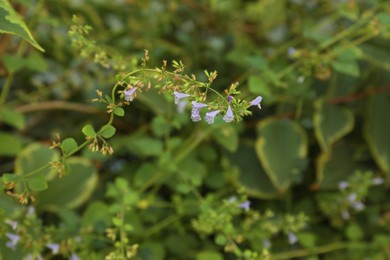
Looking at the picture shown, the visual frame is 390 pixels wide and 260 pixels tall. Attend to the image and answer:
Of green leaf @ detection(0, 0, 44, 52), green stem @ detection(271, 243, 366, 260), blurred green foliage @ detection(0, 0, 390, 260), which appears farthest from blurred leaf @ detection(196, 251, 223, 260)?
green leaf @ detection(0, 0, 44, 52)

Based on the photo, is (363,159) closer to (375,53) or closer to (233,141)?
(375,53)

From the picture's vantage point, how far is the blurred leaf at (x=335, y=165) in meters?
1.26

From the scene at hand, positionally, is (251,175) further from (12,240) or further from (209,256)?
(12,240)

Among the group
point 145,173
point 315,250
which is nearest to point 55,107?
point 145,173

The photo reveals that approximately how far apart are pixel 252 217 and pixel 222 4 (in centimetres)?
77

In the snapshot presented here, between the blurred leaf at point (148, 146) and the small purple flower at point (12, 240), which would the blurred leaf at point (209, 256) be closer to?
the blurred leaf at point (148, 146)

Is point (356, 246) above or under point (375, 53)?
under

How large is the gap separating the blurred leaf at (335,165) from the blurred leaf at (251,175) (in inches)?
4.4

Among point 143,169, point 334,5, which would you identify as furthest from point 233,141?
point 334,5

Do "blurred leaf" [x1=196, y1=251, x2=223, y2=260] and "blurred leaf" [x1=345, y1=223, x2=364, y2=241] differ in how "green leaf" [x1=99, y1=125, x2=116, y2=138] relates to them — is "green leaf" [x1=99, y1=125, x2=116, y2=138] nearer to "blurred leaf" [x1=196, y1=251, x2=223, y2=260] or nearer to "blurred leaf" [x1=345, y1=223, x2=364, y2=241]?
"blurred leaf" [x1=196, y1=251, x2=223, y2=260]

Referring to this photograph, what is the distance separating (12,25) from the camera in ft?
2.40

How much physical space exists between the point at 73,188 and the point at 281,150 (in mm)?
460

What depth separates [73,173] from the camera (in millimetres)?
1216

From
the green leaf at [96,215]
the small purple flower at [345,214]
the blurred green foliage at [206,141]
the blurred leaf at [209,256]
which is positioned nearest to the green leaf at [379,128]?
the blurred green foliage at [206,141]
